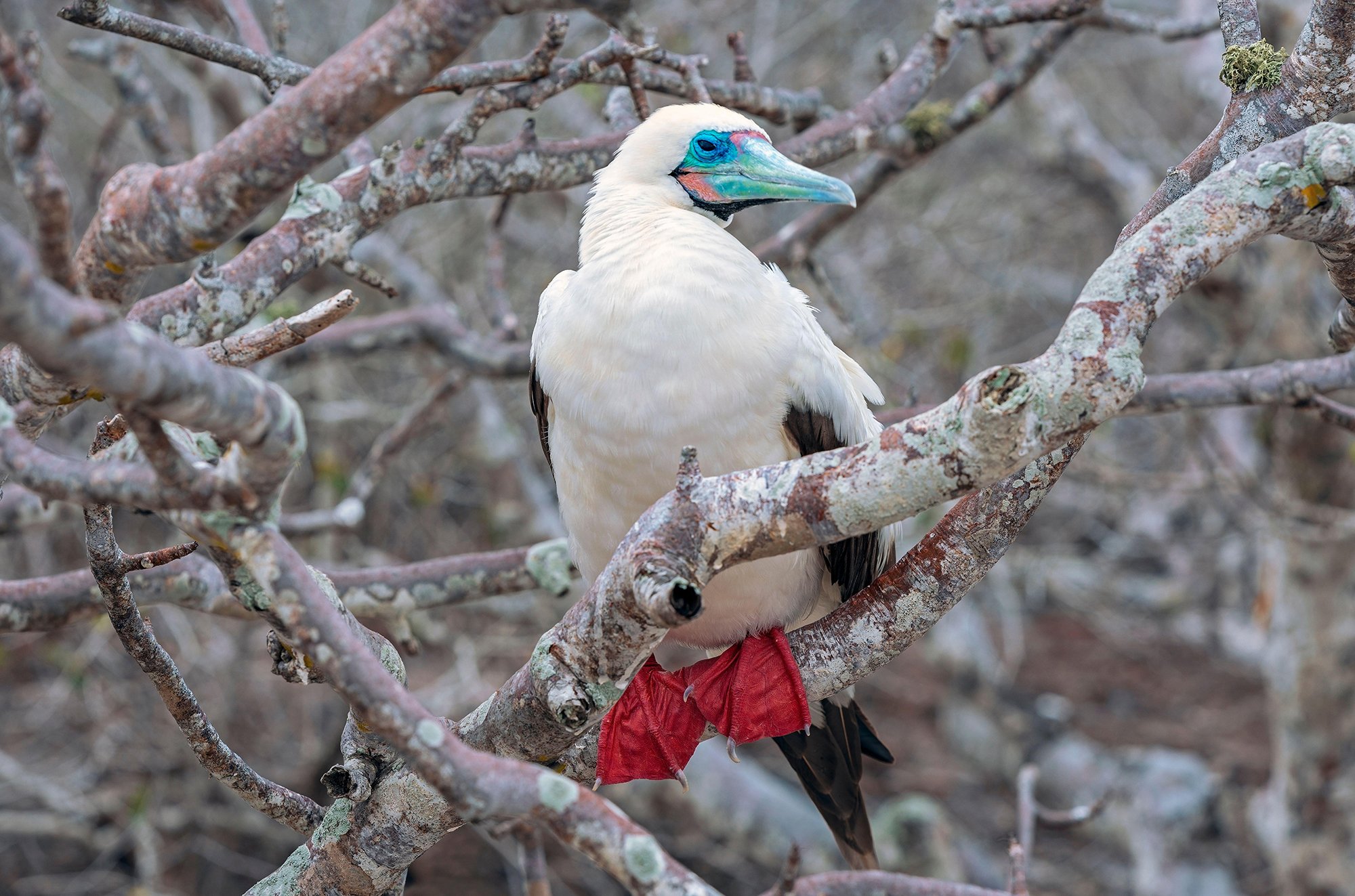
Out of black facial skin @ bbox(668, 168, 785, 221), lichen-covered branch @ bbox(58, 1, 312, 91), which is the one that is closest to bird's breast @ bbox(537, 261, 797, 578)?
black facial skin @ bbox(668, 168, 785, 221)

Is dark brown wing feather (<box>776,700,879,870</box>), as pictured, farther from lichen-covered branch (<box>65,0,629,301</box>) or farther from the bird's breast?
lichen-covered branch (<box>65,0,629,301</box>)

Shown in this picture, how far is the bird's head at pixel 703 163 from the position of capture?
286 cm

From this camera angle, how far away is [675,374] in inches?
95.7

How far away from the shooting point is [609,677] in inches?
76.4

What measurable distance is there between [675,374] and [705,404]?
0.30 feet

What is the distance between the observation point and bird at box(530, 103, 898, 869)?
7.92 ft

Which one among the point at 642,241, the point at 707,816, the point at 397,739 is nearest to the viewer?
the point at 397,739

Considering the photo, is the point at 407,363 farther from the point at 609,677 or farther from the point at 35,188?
the point at 35,188

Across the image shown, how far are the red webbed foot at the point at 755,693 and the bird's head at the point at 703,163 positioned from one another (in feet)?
3.73

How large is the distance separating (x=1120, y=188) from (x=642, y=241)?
4196 millimetres

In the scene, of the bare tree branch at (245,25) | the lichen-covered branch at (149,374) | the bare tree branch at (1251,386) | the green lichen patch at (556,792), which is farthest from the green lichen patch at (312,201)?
the bare tree branch at (1251,386)

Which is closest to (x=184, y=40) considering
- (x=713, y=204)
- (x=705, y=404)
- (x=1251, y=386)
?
(x=713, y=204)

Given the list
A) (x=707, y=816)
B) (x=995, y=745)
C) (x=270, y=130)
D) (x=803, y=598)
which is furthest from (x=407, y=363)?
(x=270, y=130)

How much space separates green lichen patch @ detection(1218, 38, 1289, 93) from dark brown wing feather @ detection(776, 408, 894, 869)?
1.27 meters
